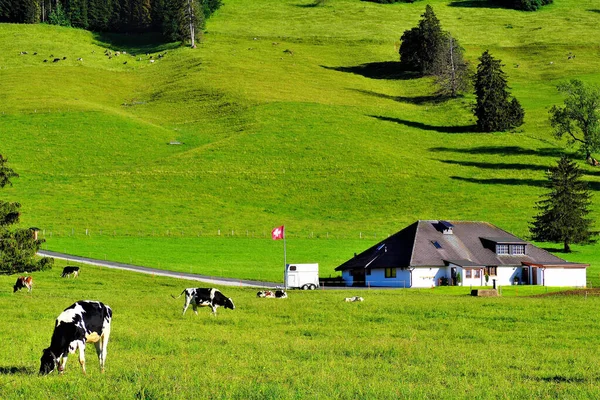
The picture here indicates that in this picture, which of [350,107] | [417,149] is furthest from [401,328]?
[350,107]

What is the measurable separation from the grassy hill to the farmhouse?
22.2 feet

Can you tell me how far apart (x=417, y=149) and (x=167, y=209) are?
163ft

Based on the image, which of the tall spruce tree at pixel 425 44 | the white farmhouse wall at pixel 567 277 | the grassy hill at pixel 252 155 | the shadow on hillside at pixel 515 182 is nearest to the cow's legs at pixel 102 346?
the grassy hill at pixel 252 155

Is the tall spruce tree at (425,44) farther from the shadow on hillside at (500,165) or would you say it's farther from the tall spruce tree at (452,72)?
the shadow on hillside at (500,165)

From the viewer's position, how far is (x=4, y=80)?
175 metres

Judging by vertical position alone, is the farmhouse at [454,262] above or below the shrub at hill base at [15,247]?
below

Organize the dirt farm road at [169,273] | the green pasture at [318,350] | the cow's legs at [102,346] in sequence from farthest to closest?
the dirt farm road at [169,273] → the cow's legs at [102,346] → the green pasture at [318,350]

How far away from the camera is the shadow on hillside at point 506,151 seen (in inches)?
5177

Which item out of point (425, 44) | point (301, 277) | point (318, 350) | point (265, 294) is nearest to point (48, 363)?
point (318, 350)

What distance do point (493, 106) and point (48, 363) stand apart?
13223cm

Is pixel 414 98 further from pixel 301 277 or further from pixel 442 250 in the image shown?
pixel 301 277

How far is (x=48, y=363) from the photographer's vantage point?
19500mm

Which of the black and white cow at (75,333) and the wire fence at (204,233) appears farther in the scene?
the wire fence at (204,233)

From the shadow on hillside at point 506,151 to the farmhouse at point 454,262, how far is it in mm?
52040
